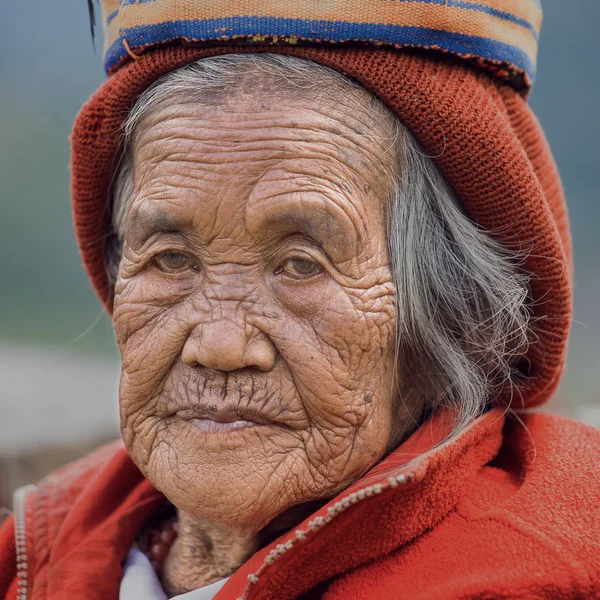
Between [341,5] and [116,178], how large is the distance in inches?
34.7

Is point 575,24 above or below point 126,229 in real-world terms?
below

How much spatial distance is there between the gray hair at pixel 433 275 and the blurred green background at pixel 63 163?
15.9 feet

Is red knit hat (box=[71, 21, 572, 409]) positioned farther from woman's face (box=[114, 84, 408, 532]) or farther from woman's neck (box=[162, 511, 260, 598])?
woman's neck (box=[162, 511, 260, 598])

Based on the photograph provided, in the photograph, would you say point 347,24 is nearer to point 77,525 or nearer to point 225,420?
point 225,420

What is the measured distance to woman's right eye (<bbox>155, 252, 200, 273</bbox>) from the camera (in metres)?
1.97

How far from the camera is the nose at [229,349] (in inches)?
71.4

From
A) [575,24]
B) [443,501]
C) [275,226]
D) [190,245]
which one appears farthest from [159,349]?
[575,24]

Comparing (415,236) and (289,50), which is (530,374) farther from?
(289,50)

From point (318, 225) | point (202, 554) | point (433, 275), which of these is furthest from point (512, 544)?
point (202, 554)

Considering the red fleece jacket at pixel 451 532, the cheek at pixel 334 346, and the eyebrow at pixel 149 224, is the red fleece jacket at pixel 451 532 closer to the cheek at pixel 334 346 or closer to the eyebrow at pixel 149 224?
Answer: the cheek at pixel 334 346

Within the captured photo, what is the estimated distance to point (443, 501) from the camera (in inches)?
71.6

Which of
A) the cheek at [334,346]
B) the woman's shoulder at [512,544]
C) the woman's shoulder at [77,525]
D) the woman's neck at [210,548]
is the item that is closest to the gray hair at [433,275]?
the cheek at [334,346]

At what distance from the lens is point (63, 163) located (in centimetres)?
802

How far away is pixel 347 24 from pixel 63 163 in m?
6.74
